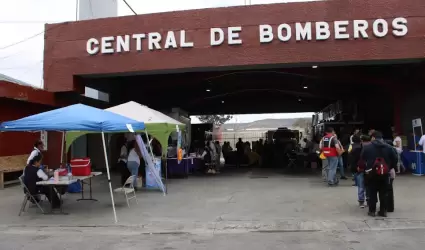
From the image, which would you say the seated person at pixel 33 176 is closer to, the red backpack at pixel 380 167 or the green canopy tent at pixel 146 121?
the green canopy tent at pixel 146 121

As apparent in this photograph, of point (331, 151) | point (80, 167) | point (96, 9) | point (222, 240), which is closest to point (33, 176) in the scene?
point (80, 167)

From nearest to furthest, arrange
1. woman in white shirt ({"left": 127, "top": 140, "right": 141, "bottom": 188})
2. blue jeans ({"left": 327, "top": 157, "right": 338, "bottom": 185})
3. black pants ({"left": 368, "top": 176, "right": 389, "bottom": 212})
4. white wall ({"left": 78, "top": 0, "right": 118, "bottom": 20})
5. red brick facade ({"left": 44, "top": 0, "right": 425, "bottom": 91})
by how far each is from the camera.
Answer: black pants ({"left": 368, "top": 176, "right": 389, "bottom": 212}) < woman in white shirt ({"left": 127, "top": 140, "right": 141, "bottom": 188}) < blue jeans ({"left": 327, "top": 157, "right": 338, "bottom": 185}) < red brick facade ({"left": 44, "top": 0, "right": 425, "bottom": 91}) < white wall ({"left": 78, "top": 0, "right": 118, "bottom": 20})

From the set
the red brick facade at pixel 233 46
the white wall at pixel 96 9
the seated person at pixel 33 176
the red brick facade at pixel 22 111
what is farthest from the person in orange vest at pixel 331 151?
the white wall at pixel 96 9

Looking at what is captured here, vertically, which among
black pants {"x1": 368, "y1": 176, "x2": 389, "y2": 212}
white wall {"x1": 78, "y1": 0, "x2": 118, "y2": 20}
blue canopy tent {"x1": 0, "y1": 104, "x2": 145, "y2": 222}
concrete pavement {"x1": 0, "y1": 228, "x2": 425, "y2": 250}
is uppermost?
white wall {"x1": 78, "y1": 0, "x2": 118, "y2": 20}

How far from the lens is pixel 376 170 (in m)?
8.28

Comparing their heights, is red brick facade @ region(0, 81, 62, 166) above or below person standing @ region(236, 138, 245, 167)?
above

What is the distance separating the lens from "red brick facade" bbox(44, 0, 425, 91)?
14359 mm

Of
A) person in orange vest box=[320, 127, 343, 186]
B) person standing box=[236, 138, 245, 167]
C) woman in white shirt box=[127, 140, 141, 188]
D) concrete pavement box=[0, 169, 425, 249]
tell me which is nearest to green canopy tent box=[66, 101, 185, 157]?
woman in white shirt box=[127, 140, 141, 188]

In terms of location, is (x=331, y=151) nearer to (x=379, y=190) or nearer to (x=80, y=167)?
(x=379, y=190)

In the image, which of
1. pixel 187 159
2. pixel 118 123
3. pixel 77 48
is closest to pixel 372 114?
pixel 187 159

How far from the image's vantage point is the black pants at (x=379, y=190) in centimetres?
841

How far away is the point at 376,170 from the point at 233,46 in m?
8.15

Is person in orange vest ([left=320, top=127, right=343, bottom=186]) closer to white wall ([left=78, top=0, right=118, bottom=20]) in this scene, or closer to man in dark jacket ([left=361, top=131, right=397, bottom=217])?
man in dark jacket ([left=361, top=131, right=397, bottom=217])

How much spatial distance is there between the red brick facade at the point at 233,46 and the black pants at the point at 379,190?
23.2 feet
